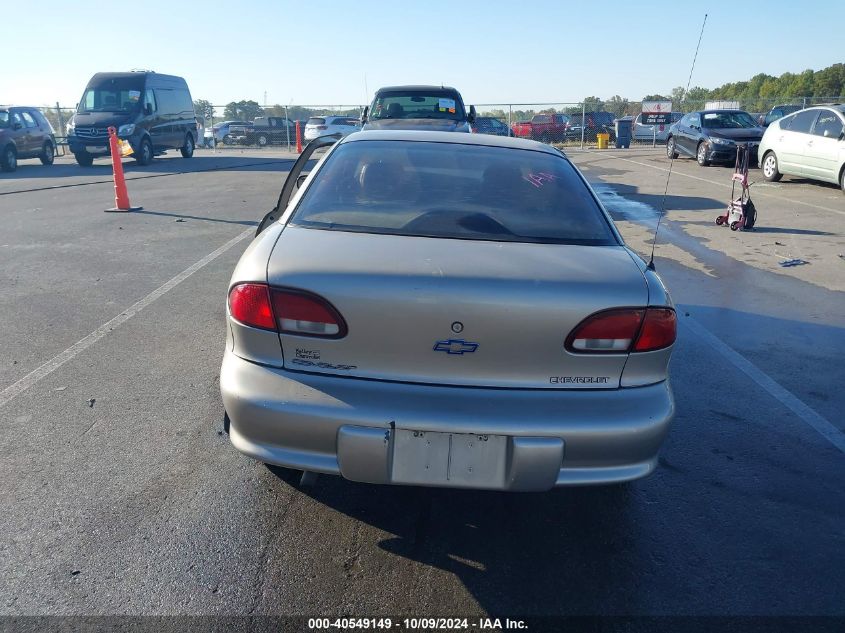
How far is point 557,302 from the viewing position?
2418mm

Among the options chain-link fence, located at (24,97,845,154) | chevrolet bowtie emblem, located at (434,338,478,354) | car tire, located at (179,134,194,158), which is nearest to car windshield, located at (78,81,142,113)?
car tire, located at (179,134,194,158)

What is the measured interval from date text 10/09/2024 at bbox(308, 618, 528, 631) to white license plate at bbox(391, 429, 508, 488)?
45 cm

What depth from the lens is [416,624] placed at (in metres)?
2.34

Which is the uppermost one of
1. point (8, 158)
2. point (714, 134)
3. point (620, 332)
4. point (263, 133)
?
point (620, 332)

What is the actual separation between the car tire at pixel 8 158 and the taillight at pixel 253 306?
2020 cm

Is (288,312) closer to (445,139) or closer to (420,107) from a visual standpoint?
(445,139)

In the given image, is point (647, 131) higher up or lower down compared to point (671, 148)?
lower down

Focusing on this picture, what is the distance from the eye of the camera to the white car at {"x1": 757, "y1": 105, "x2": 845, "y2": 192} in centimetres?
1298

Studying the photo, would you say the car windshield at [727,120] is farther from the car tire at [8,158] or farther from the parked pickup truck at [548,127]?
the car tire at [8,158]

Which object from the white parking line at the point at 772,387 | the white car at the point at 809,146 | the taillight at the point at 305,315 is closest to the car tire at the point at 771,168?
the white car at the point at 809,146

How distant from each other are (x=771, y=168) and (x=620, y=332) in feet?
48.4

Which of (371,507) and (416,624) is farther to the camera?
(371,507)

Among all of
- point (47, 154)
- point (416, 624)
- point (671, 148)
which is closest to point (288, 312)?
point (416, 624)

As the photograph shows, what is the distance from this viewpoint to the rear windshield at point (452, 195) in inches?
115
